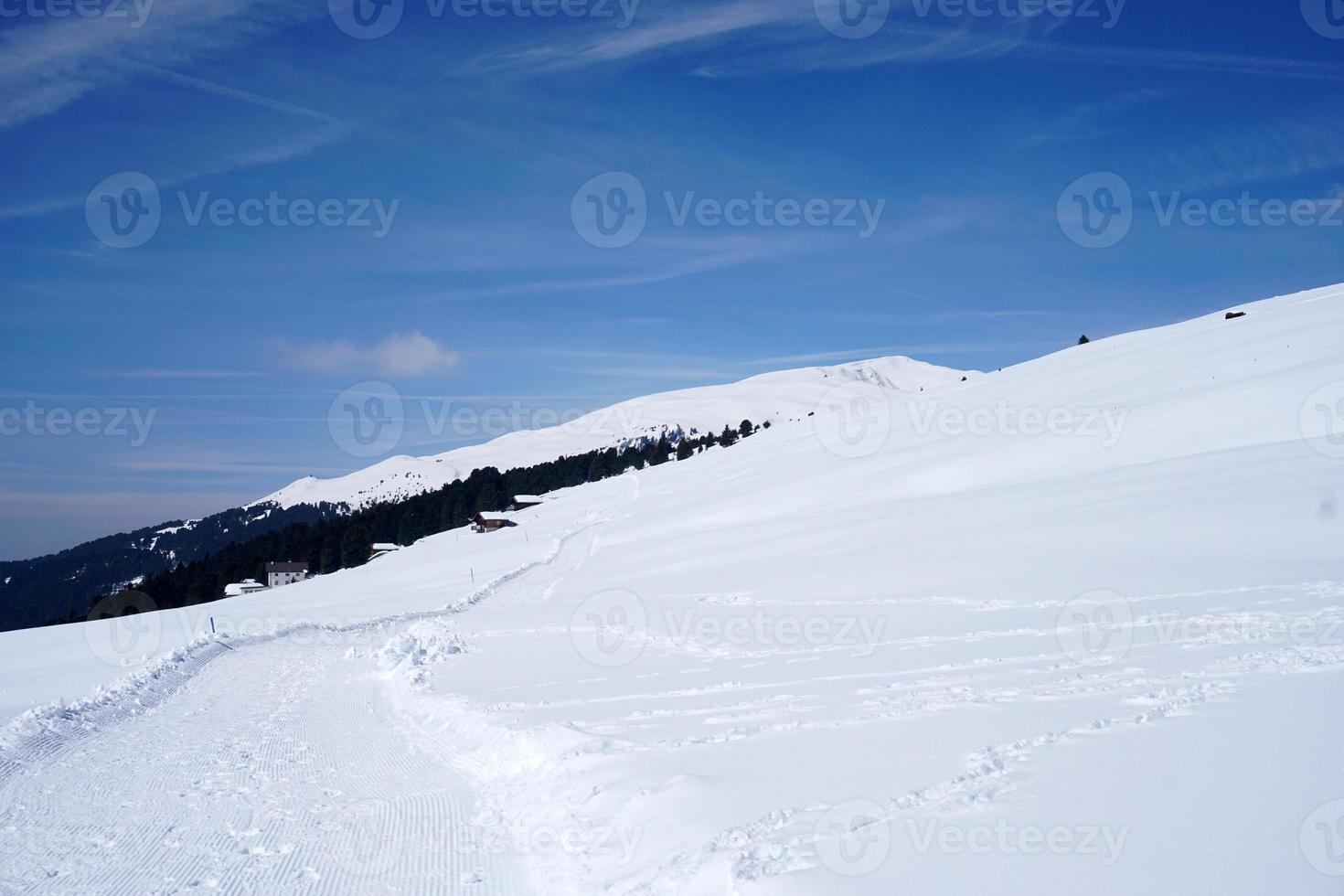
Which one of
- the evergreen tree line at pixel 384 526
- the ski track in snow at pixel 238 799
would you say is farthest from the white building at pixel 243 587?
the ski track in snow at pixel 238 799

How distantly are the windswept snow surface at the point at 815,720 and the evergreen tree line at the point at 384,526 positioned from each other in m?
55.8

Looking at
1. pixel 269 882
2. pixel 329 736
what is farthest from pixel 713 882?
pixel 329 736

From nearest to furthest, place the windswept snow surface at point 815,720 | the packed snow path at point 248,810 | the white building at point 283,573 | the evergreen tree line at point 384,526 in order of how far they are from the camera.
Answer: the windswept snow surface at point 815,720
the packed snow path at point 248,810
the evergreen tree line at point 384,526
the white building at point 283,573

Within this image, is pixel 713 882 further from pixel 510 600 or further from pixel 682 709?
pixel 510 600

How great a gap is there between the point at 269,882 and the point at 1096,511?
16.2 metres

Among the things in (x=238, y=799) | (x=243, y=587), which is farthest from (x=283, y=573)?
(x=238, y=799)

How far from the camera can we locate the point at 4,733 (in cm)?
1055

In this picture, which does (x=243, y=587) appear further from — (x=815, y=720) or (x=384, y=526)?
(x=815, y=720)

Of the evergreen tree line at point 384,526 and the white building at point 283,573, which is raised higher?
the evergreen tree line at point 384,526

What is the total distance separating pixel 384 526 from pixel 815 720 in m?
86.6

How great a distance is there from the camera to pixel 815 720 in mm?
8125

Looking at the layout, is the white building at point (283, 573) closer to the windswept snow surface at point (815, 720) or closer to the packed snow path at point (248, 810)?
the windswept snow surface at point (815, 720)

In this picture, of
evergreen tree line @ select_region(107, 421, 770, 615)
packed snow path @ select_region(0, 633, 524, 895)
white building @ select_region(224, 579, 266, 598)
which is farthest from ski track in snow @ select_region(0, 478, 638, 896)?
evergreen tree line @ select_region(107, 421, 770, 615)

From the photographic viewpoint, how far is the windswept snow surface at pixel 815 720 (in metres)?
5.04
